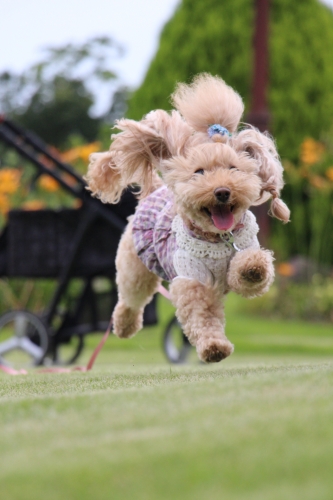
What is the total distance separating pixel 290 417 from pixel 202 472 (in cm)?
49

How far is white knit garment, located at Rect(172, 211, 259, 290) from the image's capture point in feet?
12.7

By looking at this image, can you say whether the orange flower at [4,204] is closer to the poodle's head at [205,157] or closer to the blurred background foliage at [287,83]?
the blurred background foliage at [287,83]

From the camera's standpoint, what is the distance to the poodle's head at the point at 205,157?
141 inches

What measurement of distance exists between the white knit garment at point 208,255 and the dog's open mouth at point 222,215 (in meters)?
0.23

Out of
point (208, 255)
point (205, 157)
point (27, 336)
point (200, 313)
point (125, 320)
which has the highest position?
point (205, 157)

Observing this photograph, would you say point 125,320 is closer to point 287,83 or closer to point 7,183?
point 7,183

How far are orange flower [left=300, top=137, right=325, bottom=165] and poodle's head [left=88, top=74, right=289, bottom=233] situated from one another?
7695 millimetres

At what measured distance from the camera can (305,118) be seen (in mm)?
13273

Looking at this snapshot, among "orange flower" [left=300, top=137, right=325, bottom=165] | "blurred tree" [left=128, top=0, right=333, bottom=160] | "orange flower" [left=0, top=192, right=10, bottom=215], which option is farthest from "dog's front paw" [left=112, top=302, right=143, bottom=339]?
"blurred tree" [left=128, top=0, right=333, bottom=160]

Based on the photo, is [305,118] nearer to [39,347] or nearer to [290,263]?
[290,263]

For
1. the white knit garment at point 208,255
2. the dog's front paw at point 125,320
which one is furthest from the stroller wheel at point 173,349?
the white knit garment at point 208,255

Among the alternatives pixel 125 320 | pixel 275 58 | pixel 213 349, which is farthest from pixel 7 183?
pixel 213 349

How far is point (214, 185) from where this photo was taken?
3.52 metres

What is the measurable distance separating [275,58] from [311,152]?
2.17m
